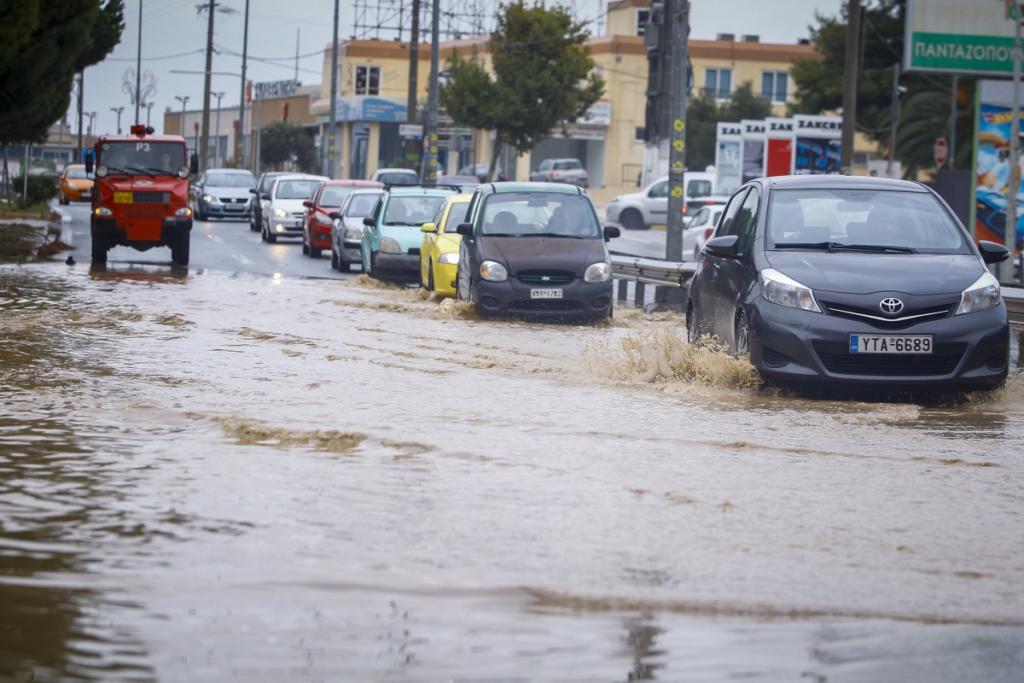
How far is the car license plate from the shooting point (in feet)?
38.1

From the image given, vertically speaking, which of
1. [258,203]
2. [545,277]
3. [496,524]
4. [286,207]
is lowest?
[496,524]

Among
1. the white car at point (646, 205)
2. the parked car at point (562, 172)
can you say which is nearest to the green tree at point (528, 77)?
the parked car at point (562, 172)

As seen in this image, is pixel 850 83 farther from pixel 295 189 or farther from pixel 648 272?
pixel 295 189

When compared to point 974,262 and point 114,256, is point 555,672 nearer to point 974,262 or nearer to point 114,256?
point 974,262

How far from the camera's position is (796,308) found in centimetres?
1180

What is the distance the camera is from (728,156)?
203 feet

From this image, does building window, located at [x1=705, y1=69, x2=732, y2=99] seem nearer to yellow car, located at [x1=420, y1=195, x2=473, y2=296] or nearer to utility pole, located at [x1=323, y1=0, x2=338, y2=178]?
utility pole, located at [x1=323, y1=0, x2=338, y2=178]

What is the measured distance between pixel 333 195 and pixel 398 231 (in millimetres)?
10364

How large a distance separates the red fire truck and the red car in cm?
647

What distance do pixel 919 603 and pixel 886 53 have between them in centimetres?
5747

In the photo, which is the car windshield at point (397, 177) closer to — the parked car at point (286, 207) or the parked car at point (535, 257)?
the parked car at point (286, 207)

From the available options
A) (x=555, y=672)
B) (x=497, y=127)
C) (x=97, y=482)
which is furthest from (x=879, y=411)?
(x=497, y=127)

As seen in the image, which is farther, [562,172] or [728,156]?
[562,172]

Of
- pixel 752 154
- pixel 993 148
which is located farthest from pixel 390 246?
pixel 752 154
